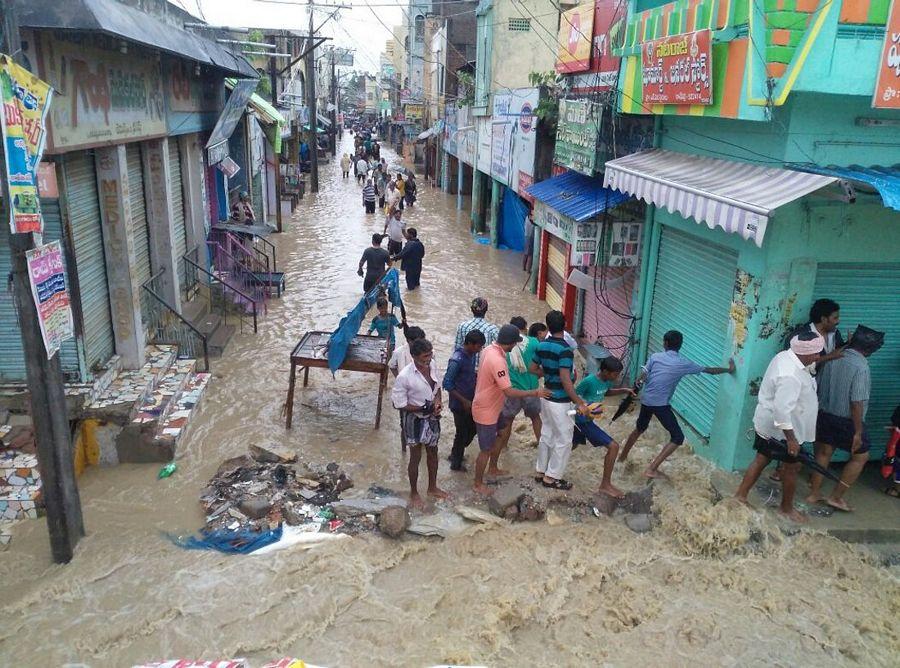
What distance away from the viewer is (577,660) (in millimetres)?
4762

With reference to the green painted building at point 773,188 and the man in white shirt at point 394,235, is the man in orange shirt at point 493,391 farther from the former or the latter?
the man in white shirt at point 394,235

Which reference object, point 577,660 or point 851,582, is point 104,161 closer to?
point 577,660

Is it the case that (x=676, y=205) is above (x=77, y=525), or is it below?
above

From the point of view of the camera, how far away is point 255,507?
631 cm

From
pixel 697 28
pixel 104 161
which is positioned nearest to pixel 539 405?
pixel 697 28

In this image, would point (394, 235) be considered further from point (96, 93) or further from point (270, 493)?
point (270, 493)

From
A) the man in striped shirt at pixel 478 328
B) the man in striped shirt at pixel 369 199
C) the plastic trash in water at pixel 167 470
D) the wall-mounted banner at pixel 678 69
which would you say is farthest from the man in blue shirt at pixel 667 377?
the man in striped shirt at pixel 369 199

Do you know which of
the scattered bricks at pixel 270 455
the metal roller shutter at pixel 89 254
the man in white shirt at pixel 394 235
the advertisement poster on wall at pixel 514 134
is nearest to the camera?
the scattered bricks at pixel 270 455

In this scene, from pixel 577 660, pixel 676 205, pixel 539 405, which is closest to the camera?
pixel 577 660

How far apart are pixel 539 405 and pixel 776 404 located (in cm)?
237

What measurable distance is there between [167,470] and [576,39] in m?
9.12

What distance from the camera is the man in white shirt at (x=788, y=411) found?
18.7ft

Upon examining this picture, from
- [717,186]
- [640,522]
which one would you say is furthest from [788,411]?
[717,186]

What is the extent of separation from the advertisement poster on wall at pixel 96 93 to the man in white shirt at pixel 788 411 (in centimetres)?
675
